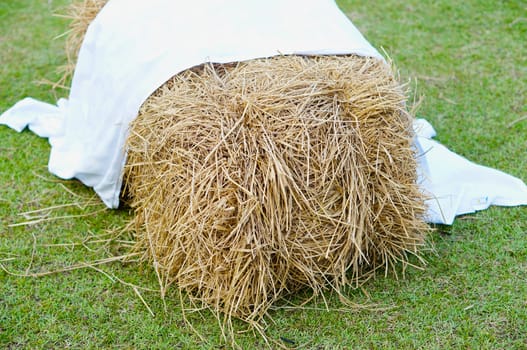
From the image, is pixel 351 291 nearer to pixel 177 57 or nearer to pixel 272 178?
pixel 272 178

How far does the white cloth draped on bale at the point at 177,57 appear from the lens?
3.10m

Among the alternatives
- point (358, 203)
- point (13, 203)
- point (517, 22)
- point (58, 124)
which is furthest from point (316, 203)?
point (517, 22)

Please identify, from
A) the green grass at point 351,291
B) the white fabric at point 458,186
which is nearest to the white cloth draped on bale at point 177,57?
the white fabric at point 458,186

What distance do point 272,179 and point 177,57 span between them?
794 millimetres

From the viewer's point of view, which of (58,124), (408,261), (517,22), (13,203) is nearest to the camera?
(408,261)

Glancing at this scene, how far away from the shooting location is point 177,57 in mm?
3051

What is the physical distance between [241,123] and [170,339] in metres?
0.92

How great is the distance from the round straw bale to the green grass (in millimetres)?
169

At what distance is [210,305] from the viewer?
2891mm

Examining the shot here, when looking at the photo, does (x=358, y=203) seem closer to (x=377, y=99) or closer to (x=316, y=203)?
(x=316, y=203)

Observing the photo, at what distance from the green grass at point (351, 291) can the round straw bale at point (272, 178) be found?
17 centimetres

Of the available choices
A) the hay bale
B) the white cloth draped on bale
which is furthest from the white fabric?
the hay bale

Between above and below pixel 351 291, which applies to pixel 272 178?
above

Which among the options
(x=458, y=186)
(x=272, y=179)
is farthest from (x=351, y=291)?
(x=458, y=186)
